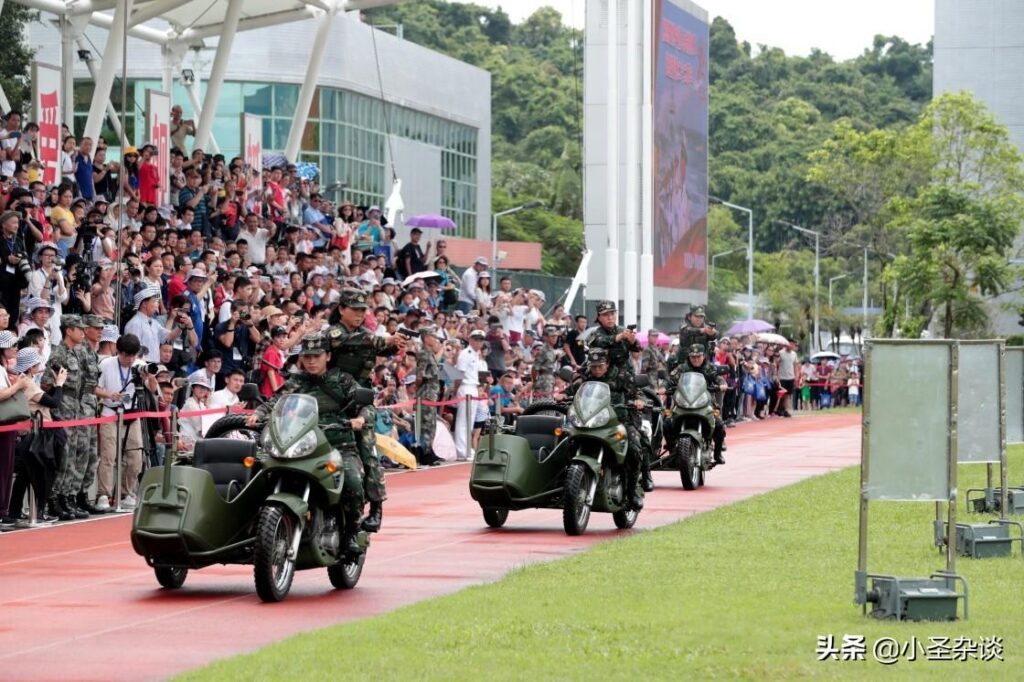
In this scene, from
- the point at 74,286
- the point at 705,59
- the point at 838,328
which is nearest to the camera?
the point at 74,286

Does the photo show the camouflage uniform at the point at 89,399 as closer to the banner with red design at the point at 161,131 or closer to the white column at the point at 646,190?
the banner with red design at the point at 161,131

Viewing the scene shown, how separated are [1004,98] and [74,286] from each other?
2184 inches

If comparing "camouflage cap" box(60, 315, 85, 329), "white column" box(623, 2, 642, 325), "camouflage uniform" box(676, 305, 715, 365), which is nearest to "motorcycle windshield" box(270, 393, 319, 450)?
"camouflage cap" box(60, 315, 85, 329)

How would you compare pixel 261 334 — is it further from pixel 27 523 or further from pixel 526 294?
pixel 526 294

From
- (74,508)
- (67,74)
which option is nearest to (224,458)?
(74,508)

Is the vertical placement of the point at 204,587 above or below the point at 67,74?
below

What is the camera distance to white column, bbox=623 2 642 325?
154 feet

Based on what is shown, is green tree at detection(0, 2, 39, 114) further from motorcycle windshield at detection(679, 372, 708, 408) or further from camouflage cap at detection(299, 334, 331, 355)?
camouflage cap at detection(299, 334, 331, 355)

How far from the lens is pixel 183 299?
25391 millimetres

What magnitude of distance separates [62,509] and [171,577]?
6.10 m

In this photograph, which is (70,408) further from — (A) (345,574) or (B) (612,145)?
(B) (612,145)

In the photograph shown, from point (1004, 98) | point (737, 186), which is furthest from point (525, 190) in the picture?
point (1004, 98)

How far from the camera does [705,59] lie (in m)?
56.9

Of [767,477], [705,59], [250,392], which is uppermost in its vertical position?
[705,59]
